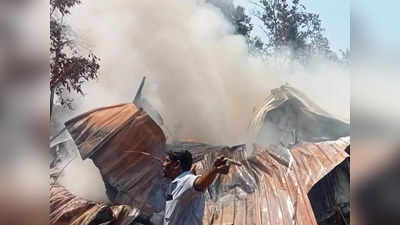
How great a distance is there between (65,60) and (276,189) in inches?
47.7

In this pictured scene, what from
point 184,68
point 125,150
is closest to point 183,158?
point 125,150

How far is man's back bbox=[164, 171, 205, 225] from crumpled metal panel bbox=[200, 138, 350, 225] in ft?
0.30

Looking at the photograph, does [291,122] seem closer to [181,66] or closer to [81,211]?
[181,66]

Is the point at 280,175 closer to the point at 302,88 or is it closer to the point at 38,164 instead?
the point at 302,88

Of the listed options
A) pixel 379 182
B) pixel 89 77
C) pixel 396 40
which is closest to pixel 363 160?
pixel 379 182

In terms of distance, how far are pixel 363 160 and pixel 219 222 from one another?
75 cm

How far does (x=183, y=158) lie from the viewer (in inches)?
115

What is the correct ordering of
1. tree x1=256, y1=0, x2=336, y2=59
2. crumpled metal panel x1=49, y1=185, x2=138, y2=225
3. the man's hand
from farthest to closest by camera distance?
tree x1=256, y1=0, x2=336, y2=59
the man's hand
crumpled metal panel x1=49, y1=185, x2=138, y2=225

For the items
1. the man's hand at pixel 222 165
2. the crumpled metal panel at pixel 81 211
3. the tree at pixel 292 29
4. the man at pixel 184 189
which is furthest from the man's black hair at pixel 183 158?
the tree at pixel 292 29

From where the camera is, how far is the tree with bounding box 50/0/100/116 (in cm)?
→ 275

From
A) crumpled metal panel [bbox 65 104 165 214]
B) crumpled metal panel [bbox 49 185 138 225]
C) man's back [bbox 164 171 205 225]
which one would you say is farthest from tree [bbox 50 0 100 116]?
man's back [bbox 164 171 205 225]

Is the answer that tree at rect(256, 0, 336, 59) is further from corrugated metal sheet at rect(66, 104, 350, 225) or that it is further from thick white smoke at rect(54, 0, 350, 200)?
corrugated metal sheet at rect(66, 104, 350, 225)

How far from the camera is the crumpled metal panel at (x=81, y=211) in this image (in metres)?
2.75

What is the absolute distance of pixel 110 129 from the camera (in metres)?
2.88
